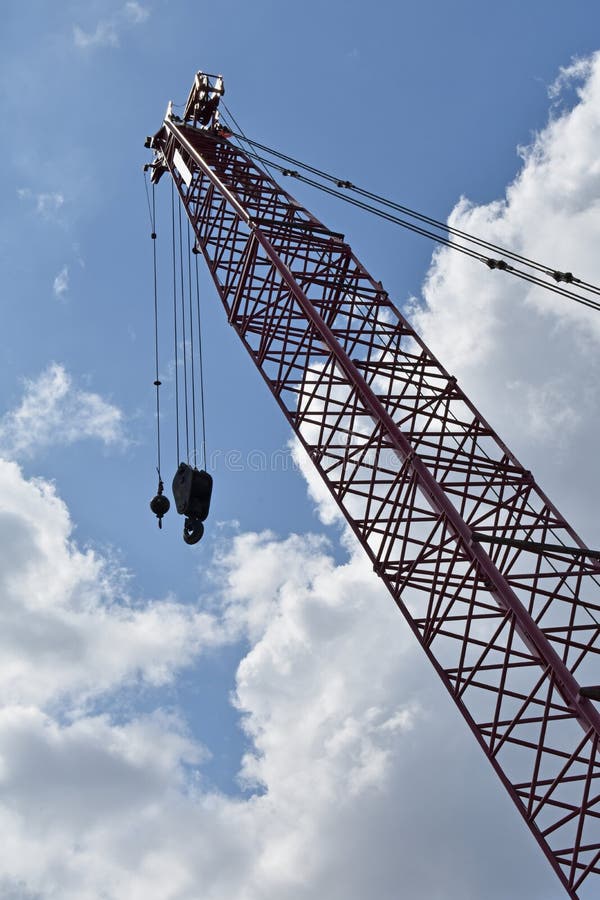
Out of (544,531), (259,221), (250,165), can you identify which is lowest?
(544,531)

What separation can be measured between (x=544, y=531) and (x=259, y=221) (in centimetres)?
1206

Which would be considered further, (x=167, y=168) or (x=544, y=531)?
(x=167, y=168)

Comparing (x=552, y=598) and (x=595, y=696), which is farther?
(x=552, y=598)

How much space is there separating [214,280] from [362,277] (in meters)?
4.43

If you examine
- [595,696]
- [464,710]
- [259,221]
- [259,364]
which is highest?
[259,221]

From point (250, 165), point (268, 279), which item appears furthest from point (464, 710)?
point (250, 165)

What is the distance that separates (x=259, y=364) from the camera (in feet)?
76.6

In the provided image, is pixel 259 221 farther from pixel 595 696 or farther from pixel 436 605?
pixel 595 696

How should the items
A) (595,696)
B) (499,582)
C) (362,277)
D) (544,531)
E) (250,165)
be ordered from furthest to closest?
(250,165) → (362,277) → (544,531) → (499,582) → (595,696)

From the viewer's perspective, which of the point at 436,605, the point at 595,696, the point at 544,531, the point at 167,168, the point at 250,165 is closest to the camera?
the point at 595,696

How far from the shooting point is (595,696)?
14578 millimetres

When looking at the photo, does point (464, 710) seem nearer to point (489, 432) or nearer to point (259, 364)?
point (489, 432)

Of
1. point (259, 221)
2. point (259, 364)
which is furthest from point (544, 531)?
point (259, 221)

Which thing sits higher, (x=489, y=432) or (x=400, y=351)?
(x=400, y=351)
